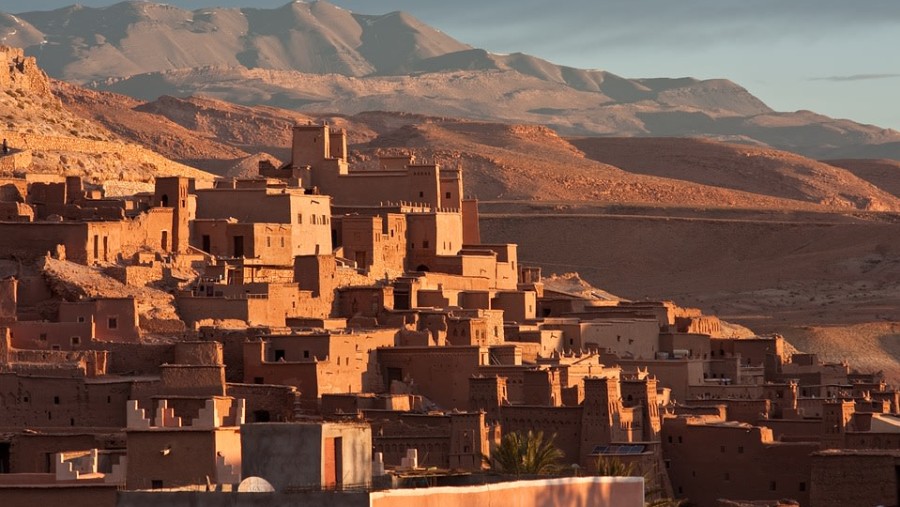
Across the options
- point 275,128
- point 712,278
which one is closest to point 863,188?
point 275,128

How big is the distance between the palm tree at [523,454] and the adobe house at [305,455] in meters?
15.4

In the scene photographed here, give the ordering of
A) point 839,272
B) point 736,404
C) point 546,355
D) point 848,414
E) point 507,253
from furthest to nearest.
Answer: point 839,272 → point 507,253 → point 546,355 → point 736,404 → point 848,414

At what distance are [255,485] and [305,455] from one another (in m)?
0.61

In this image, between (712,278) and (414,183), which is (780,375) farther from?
(712,278)

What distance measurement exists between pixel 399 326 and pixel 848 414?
32.2ft

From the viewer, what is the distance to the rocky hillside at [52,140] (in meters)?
66.1

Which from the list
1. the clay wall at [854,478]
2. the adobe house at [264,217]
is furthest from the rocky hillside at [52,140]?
the clay wall at [854,478]

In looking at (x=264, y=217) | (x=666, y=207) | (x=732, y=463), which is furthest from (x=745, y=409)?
(x=666, y=207)

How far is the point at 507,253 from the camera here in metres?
61.2

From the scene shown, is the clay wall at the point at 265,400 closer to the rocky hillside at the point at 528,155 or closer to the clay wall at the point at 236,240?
the clay wall at the point at 236,240

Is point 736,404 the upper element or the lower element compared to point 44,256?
lower

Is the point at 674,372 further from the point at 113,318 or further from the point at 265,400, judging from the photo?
the point at 113,318

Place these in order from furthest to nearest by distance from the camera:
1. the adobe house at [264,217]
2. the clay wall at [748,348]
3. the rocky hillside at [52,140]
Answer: the rocky hillside at [52,140]
the clay wall at [748,348]
the adobe house at [264,217]

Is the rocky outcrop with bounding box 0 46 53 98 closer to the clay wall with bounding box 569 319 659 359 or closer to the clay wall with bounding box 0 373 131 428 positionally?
the clay wall with bounding box 569 319 659 359
